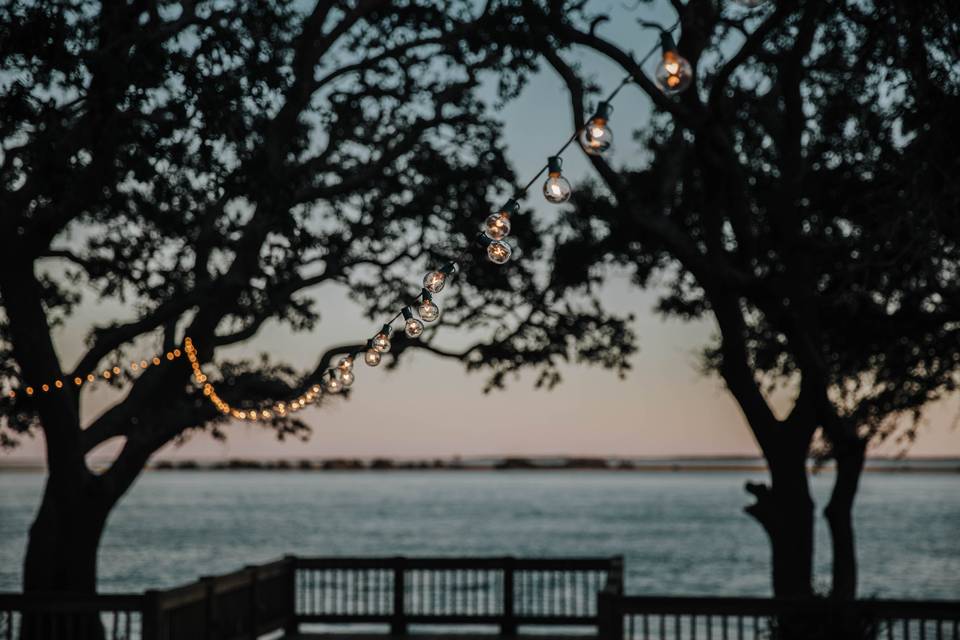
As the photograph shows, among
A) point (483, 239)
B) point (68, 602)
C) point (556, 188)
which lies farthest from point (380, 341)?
point (68, 602)

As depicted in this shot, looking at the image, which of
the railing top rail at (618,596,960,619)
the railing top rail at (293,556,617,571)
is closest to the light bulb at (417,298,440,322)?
the railing top rail at (618,596,960,619)

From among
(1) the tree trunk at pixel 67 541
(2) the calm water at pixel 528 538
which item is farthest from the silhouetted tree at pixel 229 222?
(2) the calm water at pixel 528 538

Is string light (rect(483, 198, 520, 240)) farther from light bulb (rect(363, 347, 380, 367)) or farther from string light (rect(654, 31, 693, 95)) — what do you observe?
light bulb (rect(363, 347, 380, 367))

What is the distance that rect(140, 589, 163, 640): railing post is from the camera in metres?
10.5

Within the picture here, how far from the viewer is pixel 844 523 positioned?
1391 centimetres

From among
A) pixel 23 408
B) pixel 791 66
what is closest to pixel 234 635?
pixel 23 408

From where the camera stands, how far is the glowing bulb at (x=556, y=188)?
17.6ft

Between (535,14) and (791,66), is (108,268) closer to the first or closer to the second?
(535,14)

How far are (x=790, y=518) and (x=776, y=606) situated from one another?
2613mm

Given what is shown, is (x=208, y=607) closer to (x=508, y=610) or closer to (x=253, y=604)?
(x=253, y=604)

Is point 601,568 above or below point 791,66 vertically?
below

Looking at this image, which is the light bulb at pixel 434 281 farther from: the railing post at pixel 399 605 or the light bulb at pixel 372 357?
the railing post at pixel 399 605

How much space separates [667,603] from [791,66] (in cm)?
485

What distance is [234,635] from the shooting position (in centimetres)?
1273
